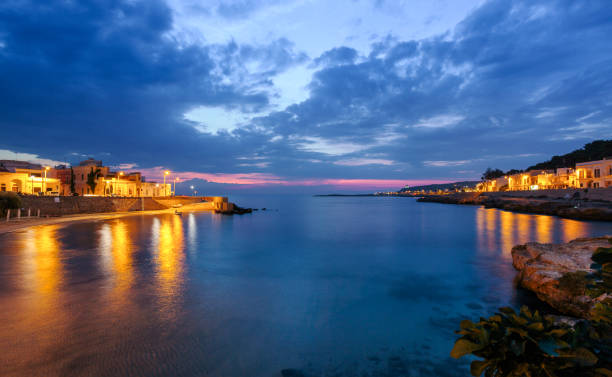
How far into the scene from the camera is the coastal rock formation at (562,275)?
8.05 metres

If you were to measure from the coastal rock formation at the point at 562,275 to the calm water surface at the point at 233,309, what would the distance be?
2.37 ft

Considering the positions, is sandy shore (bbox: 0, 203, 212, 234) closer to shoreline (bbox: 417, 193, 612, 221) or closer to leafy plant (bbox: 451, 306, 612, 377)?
leafy plant (bbox: 451, 306, 612, 377)

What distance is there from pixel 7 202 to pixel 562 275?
1813 inches

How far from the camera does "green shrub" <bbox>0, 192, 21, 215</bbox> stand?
30158mm

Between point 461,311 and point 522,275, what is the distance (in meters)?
3.74

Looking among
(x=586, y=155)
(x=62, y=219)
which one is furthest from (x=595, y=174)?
(x=62, y=219)

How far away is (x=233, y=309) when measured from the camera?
8828 mm

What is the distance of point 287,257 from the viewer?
18.1m

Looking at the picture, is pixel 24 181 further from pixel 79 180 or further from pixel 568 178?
pixel 568 178

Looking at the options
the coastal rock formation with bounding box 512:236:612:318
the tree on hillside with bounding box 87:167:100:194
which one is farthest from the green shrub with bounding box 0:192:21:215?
the coastal rock formation with bounding box 512:236:612:318

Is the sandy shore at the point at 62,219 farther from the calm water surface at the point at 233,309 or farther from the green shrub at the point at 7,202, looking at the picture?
the calm water surface at the point at 233,309

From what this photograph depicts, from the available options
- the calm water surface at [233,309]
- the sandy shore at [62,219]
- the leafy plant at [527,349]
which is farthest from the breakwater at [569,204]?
the sandy shore at [62,219]

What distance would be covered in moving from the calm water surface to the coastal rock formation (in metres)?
0.72

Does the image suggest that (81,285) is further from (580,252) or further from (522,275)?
(580,252)
